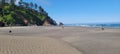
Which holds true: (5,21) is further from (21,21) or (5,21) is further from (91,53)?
(91,53)

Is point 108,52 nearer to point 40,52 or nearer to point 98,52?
point 98,52

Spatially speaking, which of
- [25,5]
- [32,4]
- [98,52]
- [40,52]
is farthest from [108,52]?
[32,4]

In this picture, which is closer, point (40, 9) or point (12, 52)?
point (12, 52)

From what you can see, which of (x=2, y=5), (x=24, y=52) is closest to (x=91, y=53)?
(x=24, y=52)

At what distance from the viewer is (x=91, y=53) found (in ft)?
41.5

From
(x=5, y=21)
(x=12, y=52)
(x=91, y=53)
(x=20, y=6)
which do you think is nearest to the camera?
(x=12, y=52)

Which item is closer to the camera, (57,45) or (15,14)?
(57,45)

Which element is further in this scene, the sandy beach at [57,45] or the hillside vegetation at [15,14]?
Result: the hillside vegetation at [15,14]

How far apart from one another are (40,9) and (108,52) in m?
154

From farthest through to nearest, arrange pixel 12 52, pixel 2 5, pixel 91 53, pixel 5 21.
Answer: pixel 2 5
pixel 5 21
pixel 91 53
pixel 12 52

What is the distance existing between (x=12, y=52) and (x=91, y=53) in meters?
4.60

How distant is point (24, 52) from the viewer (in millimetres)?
10898

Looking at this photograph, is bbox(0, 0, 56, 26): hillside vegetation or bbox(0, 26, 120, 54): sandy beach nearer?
bbox(0, 26, 120, 54): sandy beach

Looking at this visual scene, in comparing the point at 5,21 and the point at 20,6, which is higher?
the point at 20,6
